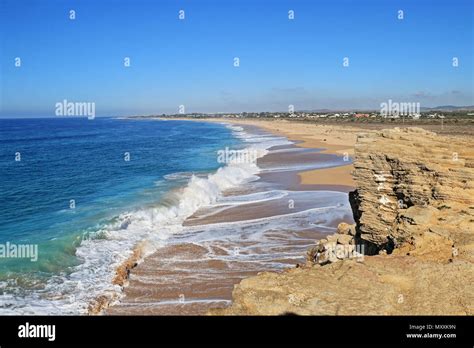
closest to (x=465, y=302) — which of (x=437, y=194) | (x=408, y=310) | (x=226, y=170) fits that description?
(x=408, y=310)

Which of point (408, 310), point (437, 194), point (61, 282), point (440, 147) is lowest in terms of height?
point (61, 282)

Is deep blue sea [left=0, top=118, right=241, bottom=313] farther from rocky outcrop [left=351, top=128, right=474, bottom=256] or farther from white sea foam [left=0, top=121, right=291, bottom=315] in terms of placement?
rocky outcrop [left=351, top=128, right=474, bottom=256]

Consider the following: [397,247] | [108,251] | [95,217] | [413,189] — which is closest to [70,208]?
[95,217]

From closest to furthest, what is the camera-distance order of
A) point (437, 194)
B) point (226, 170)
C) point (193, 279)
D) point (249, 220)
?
point (437, 194), point (193, 279), point (249, 220), point (226, 170)

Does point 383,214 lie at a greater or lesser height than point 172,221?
greater

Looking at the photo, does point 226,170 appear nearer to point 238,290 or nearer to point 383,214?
point 383,214

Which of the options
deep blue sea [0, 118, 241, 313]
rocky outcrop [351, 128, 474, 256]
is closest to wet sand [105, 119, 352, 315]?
deep blue sea [0, 118, 241, 313]
